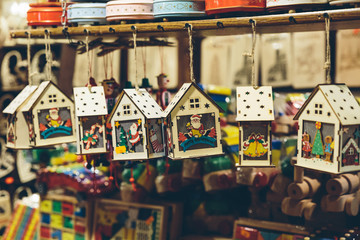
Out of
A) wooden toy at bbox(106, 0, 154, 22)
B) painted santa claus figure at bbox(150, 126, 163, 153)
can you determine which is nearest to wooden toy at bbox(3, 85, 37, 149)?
wooden toy at bbox(106, 0, 154, 22)

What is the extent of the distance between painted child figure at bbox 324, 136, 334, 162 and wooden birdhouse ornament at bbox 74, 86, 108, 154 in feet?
2.98

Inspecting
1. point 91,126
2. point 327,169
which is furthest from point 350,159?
point 91,126

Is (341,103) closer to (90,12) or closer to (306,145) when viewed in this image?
(306,145)

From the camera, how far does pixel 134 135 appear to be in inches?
82.9

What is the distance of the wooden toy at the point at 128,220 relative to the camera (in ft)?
10.1

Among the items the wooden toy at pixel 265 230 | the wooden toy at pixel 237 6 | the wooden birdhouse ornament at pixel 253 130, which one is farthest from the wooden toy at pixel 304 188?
the wooden toy at pixel 237 6

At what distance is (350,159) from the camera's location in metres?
1.79

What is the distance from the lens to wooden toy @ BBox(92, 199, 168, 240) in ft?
10.1

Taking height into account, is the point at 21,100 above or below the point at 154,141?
above


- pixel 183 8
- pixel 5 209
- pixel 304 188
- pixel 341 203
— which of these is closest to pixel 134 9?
pixel 183 8

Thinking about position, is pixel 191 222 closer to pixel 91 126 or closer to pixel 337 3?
pixel 91 126

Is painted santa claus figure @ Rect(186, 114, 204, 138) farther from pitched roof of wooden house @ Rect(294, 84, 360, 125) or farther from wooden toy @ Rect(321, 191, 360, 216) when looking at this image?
wooden toy @ Rect(321, 191, 360, 216)

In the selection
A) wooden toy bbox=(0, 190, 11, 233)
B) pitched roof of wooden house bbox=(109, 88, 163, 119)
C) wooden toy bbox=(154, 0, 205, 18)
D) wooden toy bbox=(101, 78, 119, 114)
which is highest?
wooden toy bbox=(154, 0, 205, 18)

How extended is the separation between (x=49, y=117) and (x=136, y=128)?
17.6 inches
